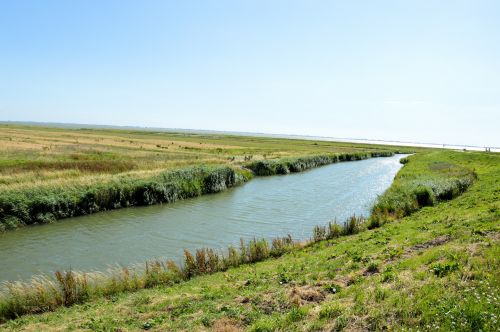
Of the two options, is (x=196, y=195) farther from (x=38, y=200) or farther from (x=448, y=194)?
(x=448, y=194)

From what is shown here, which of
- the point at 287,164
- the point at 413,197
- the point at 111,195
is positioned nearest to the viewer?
the point at 413,197

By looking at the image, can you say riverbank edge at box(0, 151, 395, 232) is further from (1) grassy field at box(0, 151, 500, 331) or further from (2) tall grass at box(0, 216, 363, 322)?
(1) grassy field at box(0, 151, 500, 331)

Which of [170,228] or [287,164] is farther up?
[287,164]

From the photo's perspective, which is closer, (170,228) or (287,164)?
(170,228)

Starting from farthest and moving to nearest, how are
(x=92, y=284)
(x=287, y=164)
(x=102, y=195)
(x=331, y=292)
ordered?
(x=287, y=164) → (x=102, y=195) → (x=92, y=284) → (x=331, y=292)

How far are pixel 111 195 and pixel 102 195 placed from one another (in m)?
0.90

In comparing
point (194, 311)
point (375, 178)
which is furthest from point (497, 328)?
point (375, 178)

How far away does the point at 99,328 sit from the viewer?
9.43 meters

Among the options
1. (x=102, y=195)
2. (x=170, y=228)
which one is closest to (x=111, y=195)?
(x=102, y=195)

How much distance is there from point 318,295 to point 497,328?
4.58 meters

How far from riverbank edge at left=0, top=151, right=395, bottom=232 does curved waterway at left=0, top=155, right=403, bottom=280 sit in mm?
1182

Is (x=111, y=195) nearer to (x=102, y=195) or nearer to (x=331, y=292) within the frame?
(x=102, y=195)

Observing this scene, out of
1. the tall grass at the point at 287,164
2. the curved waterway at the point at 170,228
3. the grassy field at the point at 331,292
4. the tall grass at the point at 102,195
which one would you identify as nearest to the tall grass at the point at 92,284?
the grassy field at the point at 331,292

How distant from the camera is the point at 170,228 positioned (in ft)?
83.5
